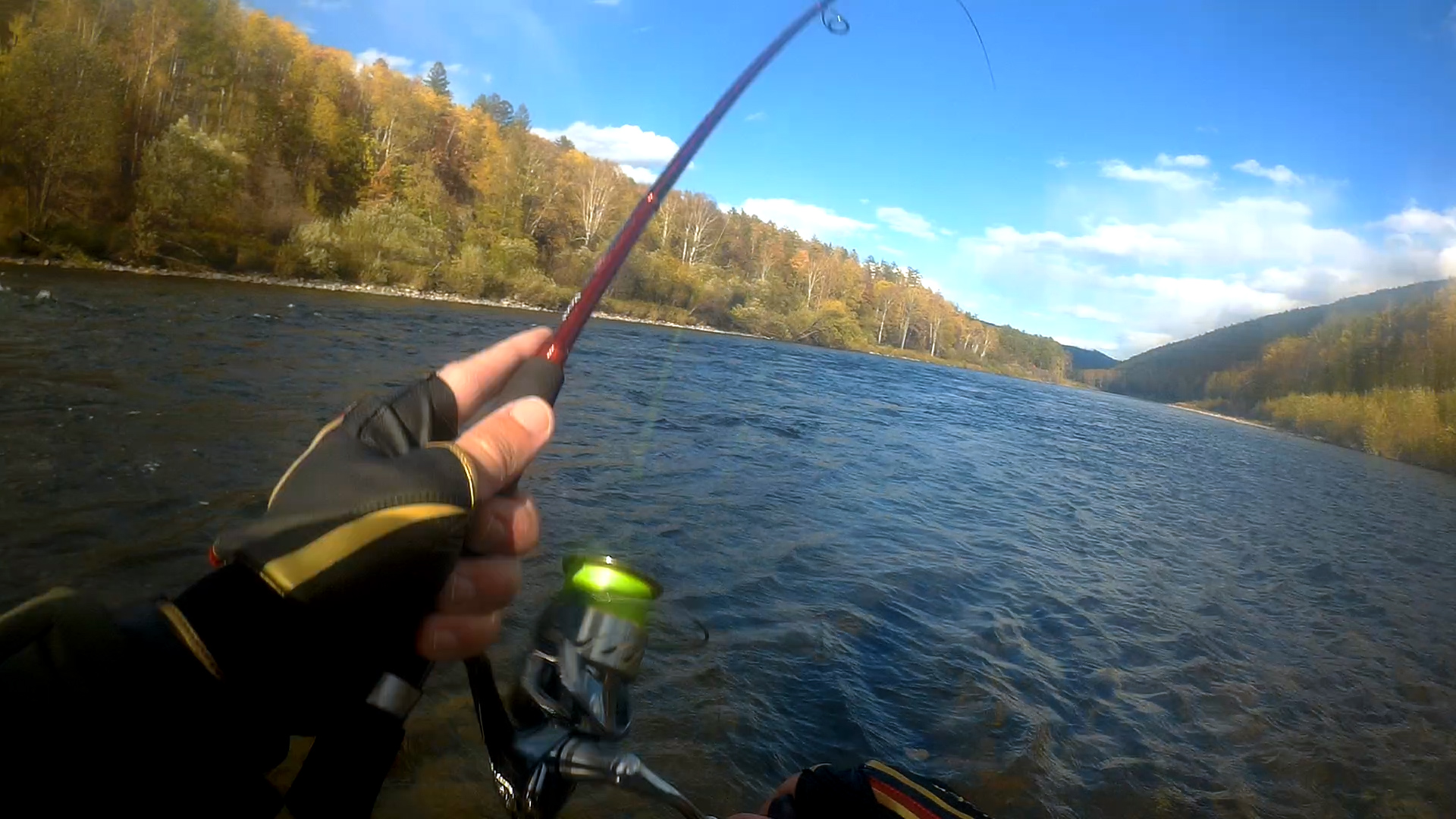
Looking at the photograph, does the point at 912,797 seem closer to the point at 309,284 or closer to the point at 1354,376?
the point at 309,284

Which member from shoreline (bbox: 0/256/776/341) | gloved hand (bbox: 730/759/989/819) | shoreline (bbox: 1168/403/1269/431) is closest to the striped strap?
gloved hand (bbox: 730/759/989/819)

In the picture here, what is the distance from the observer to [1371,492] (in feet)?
94.1

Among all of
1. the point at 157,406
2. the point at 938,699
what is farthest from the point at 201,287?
the point at 938,699

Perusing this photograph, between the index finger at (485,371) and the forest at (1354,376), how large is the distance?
74.7 metres

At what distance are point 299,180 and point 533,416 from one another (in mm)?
54026

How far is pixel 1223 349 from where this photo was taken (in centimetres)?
14150

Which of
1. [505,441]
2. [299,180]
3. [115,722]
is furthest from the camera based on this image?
[299,180]

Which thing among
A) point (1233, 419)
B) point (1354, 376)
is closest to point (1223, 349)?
point (1233, 419)

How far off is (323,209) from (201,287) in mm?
24990

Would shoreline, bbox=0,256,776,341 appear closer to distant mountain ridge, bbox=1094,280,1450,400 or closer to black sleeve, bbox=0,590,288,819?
black sleeve, bbox=0,590,288,819

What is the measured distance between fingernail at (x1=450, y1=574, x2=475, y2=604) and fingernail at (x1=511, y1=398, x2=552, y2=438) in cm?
35

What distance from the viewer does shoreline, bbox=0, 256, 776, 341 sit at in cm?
2595

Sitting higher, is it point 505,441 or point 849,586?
point 505,441

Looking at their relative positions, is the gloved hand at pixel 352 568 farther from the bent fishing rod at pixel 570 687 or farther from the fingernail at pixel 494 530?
the bent fishing rod at pixel 570 687
